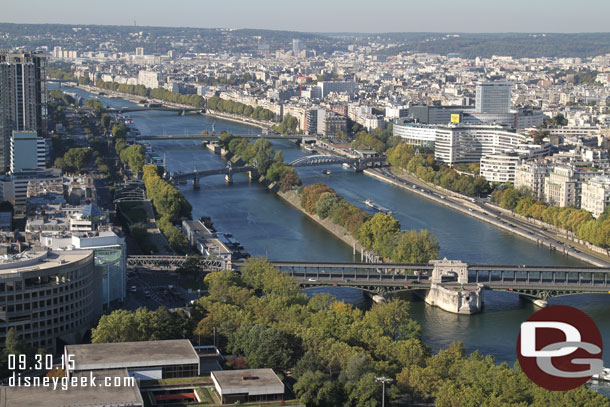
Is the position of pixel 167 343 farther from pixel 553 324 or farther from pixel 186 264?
pixel 186 264

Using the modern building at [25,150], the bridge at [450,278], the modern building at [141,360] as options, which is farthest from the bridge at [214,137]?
the modern building at [141,360]

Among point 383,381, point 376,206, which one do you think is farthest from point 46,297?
point 376,206

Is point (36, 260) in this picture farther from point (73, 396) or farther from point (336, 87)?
point (336, 87)

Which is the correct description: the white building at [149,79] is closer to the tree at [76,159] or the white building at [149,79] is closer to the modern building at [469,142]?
the modern building at [469,142]

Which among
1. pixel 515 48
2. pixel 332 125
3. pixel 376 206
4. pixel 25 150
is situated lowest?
pixel 376 206

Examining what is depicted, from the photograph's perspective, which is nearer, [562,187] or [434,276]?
[434,276]

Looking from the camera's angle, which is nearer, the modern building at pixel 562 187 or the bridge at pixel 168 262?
the bridge at pixel 168 262
